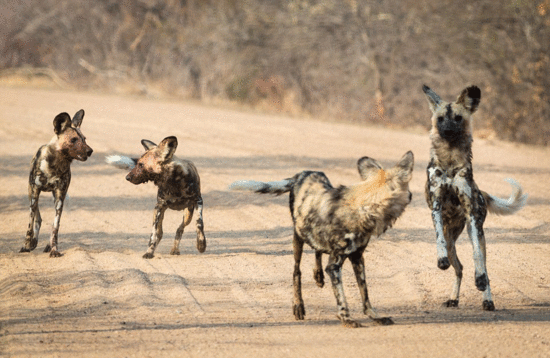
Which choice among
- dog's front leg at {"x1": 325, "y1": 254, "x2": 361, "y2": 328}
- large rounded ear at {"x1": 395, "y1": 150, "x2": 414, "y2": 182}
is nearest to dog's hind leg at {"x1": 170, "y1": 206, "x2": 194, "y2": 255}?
dog's front leg at {"x1": 325, "y1": 254, "x2": 361, "y2": 328}

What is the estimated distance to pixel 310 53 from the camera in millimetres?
20797

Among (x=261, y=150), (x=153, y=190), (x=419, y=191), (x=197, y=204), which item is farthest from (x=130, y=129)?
(x=197, y=204)

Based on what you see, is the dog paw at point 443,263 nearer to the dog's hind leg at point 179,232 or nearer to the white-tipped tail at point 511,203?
the white-tipped tail at point 511,203

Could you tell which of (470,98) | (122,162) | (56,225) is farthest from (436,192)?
(56,225)

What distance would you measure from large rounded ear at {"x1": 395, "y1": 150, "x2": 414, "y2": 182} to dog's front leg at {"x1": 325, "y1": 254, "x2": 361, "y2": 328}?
0.70m

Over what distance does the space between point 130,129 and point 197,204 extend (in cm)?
906

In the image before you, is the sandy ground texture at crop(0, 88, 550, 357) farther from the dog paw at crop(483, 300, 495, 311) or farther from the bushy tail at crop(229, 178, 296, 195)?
the bushy tail at crop(229, 178, 296, 195)

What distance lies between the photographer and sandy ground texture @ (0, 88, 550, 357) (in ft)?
15.3

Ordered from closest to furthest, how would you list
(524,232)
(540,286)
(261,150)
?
(540,286) → (524,232) → (261,150)

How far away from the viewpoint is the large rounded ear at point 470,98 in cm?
549

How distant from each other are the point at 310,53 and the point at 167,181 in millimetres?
14436

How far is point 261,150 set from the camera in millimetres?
13336

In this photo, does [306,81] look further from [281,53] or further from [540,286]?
[540,286]

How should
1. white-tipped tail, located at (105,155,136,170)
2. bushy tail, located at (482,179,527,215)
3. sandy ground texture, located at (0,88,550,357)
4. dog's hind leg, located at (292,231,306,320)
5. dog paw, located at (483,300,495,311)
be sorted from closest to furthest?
sandy ground texture, located at (0,88,550,357) → dog's hind leg, located at (292,231,306,320) → dog paw, located at (483,300,495,311) → bushy tail, located at (482,179,527,215) → white-tipped tail, located at (105,155,136,170)
